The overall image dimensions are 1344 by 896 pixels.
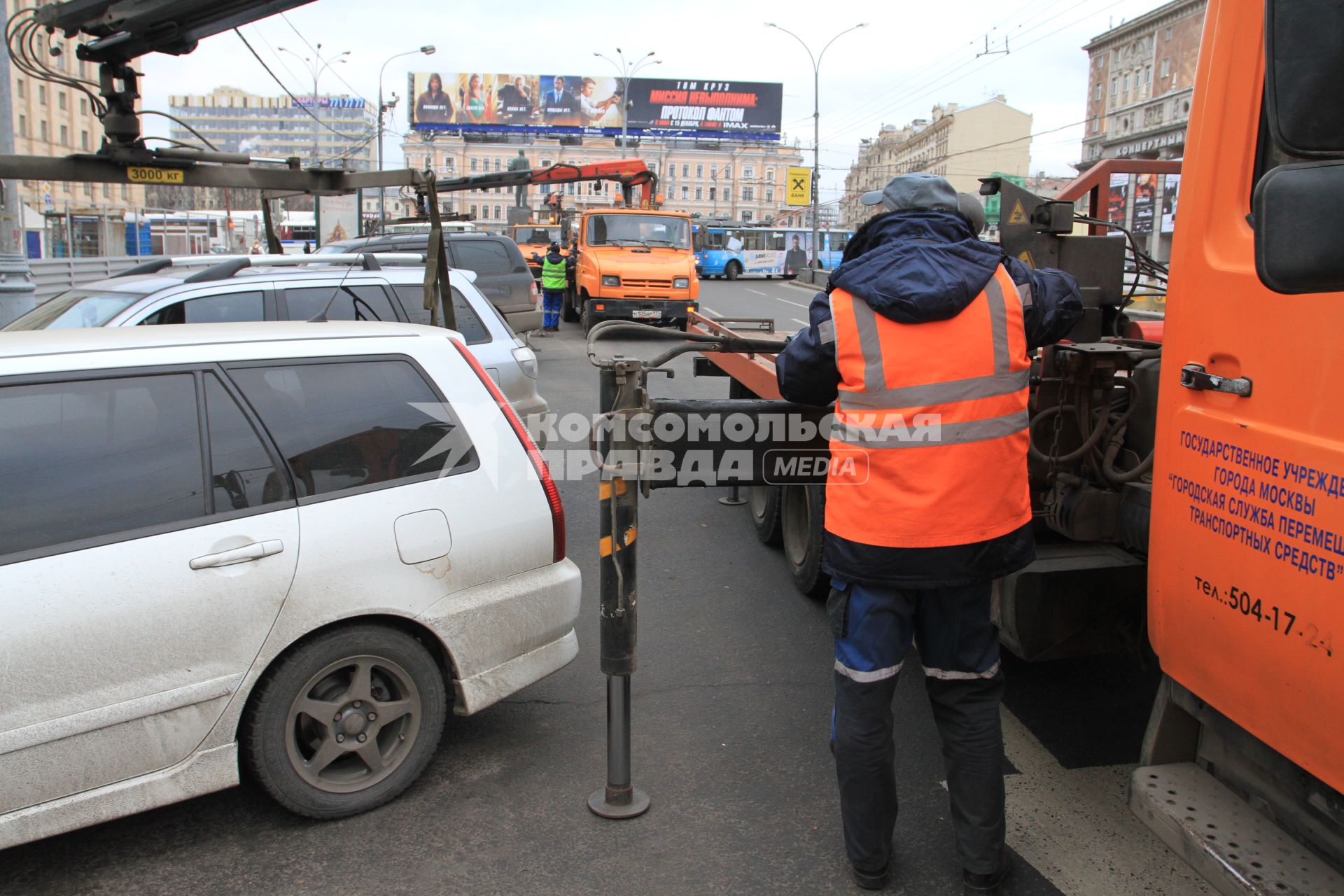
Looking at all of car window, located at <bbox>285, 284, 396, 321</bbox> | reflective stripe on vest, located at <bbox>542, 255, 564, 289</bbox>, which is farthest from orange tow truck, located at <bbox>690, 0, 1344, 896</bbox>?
reflective stripe on vest, located at <bbox>542, 255, 564, 289</bbox>

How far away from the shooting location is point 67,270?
66.6 ft

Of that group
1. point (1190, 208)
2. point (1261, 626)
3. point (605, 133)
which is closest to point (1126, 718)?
point (1261, 626)

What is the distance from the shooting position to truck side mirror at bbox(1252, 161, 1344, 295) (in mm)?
1527

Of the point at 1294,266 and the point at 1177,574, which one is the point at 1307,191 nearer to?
the point at 1294,266

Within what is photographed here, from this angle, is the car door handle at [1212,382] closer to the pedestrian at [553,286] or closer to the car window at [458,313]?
the car window at [458,313]

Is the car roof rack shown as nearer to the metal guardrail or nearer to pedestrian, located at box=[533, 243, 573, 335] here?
the metal guardrail

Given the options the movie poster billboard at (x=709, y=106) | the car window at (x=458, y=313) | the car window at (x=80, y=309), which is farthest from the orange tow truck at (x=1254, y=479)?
the movie poster billboard at (x=709, y=106)

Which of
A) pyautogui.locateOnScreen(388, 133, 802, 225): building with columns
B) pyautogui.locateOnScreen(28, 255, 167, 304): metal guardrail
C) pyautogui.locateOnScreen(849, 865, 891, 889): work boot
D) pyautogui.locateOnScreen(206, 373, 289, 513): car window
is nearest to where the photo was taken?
pyautogui.locateOnScreen(849, 865, 891, 889): work boot

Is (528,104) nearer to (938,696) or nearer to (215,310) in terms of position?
(215,310)

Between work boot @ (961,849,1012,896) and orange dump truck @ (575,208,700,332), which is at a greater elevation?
orange dump truck @ (575,208,700,332)

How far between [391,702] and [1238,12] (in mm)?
3079

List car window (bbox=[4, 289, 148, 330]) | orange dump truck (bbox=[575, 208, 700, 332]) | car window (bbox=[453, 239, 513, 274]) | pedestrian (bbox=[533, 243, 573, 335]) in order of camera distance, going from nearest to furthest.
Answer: car window (bbox=[4, 289, 148, 330]), car window (bbox=[453, 239, 513, 274]), orange dump truck (bbox=[575, 208, 700, 332]), pedestrian (bbox=[533, 243, 573, 335])

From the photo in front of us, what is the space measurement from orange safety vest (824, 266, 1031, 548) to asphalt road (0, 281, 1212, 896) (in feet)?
3.66

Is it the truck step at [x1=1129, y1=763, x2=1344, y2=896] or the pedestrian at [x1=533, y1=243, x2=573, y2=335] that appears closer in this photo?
the truck step at [x1=1129, y1=763, x2=1344, y2=896]
